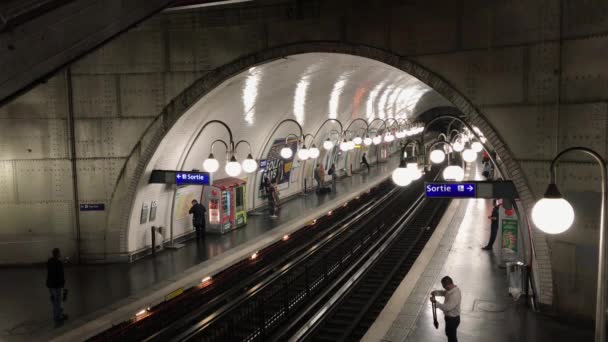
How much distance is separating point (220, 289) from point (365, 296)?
341cm

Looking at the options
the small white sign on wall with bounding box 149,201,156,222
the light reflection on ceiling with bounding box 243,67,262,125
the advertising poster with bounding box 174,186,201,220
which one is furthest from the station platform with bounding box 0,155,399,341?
the light reflection on ceiling with bounding box 243,67,262,125

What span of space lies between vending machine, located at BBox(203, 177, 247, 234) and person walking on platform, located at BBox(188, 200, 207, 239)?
2.74 ft

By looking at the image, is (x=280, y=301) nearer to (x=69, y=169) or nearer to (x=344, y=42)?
(x=344, y=42)

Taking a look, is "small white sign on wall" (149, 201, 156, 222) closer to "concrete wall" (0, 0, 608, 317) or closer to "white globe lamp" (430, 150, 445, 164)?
"concrete wall" (0, 0, 608, 317)

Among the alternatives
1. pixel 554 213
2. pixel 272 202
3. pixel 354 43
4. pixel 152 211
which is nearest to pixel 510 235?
pixel 354 43

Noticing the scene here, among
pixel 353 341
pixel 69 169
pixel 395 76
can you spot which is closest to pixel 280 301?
pixel 353 341

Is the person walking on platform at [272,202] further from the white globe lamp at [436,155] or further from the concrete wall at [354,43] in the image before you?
the white globe lamp at [436,155]

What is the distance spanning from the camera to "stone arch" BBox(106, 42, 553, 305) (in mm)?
8266

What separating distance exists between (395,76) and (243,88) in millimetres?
7764

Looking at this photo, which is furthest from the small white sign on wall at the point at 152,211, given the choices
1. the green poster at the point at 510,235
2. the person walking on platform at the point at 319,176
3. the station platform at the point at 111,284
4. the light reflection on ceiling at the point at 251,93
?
the person walking on platform at the point at 319,176

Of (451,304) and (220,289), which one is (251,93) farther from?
(451,304)

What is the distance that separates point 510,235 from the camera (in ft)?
37.1

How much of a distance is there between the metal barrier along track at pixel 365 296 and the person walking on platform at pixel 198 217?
17.1ft

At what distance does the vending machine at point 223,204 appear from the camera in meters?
15.7
